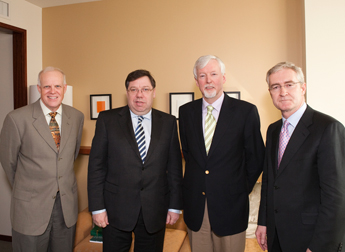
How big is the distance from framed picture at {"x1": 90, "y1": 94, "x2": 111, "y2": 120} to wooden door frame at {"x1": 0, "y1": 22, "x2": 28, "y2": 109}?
2.96ft

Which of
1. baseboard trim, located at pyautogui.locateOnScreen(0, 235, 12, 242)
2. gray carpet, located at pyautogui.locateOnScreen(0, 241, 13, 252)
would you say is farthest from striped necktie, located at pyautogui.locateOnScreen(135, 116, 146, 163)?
baseboard trim, located at pyautogui.locateOnScreen(0, 235, 12, 242)

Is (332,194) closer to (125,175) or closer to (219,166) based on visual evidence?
(219,166)

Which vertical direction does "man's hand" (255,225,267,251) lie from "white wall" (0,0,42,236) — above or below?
below

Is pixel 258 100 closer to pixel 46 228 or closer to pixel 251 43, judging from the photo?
pixel 251 43

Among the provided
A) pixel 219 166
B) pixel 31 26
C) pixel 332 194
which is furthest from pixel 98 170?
pixel 31 26

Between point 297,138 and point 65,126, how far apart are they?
1869 mm

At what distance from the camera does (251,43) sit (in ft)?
10.3

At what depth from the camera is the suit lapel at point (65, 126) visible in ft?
7.30

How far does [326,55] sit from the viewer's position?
8.71 ft

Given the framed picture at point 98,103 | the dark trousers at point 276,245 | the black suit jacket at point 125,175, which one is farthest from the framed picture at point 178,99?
the dark trousers at point 276,245

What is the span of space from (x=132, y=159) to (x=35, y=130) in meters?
0.88

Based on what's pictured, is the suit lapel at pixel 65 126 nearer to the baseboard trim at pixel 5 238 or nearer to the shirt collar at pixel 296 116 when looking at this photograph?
the shirt collar at pixel 296 116

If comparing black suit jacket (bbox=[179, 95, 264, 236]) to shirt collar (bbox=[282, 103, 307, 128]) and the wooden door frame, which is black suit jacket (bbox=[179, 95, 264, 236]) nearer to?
shirt collar (bbox=[282, 103, 307, 128])

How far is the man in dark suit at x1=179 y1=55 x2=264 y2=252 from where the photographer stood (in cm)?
189
